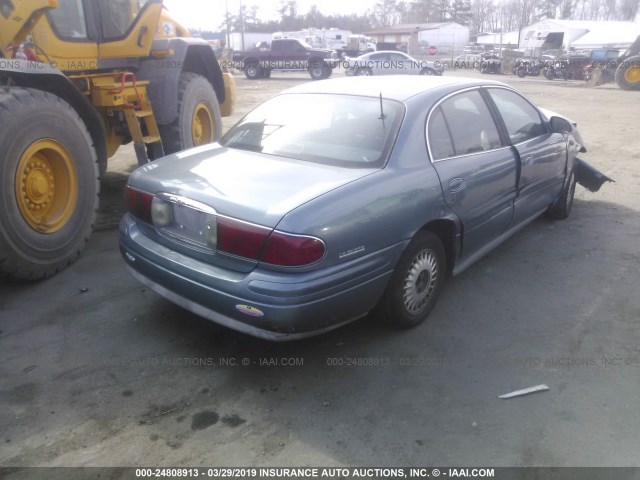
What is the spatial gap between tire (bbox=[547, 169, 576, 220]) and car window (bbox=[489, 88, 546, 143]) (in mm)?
944

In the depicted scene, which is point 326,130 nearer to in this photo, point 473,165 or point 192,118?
point 473,165

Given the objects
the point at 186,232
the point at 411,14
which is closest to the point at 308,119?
the point at 186,232

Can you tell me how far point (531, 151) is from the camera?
4.37 m

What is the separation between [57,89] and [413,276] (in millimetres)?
3248

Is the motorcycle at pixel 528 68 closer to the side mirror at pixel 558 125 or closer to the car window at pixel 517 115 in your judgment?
the side mirror at pixel 558 125

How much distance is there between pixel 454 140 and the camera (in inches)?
142

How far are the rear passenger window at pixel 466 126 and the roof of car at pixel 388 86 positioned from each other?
13 centimetres

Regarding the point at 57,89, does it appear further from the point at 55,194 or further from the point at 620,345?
the point at 620,345

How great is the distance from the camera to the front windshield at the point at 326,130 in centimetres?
325

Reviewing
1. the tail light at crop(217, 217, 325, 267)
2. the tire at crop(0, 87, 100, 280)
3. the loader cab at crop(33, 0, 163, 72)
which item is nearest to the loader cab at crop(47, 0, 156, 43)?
the loader cab at crop(33, 0, 163, 72)

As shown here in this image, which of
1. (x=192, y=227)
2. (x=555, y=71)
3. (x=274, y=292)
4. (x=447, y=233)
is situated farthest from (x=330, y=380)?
(x=555, y=71)

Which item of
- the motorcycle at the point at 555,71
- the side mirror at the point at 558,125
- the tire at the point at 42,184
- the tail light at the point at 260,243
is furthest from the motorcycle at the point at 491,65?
the tail light at the point at 260,243

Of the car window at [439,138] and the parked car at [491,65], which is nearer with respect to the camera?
the car window at [439,138]

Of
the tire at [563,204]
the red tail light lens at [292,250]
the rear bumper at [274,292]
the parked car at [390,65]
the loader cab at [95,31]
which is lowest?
the tire at [563,204]
